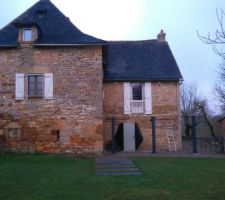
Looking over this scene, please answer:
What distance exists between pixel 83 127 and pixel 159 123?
612 centimetres

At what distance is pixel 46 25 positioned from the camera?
69.0ft

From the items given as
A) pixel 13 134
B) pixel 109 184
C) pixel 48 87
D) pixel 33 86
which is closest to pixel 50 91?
pixel 48 87

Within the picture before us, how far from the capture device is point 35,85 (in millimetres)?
19672

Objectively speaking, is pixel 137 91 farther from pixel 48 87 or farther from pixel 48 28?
pixel 48 28

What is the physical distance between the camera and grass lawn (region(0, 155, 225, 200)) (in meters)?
8.33

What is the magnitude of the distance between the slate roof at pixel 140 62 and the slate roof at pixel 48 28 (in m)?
2.75

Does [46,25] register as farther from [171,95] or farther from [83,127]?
[171,95]

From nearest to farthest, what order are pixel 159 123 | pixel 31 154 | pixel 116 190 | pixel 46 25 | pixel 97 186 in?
1. pixel 116 190
2. pixel 97 186
3. pixel 31 154
4. pixel 46 25
5. pixel 159 123

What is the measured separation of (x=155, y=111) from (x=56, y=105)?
7.06 m

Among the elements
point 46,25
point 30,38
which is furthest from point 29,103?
point 46,25

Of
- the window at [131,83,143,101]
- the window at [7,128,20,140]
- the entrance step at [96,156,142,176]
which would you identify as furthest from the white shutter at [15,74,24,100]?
the window at [131,83,143,101]

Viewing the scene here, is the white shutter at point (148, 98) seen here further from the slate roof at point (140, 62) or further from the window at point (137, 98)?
the slate roof at point (140, 62)

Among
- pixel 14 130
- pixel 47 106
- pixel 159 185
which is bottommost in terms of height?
pixel 159 185

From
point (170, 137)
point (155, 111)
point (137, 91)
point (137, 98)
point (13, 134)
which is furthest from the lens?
point (137, 91)
